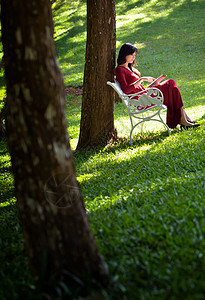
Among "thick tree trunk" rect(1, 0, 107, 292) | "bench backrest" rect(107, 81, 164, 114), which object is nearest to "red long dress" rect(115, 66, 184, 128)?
"bench backrest" rect(107, 81, 164, 114)

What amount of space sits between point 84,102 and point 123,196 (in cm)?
334

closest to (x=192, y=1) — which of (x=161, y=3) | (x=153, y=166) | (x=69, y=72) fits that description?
(x=161, y=3)

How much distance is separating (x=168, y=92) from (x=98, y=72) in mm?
1548

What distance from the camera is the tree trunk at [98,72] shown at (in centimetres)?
719

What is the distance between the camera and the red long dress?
25.1ft

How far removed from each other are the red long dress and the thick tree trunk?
5001 millimetres

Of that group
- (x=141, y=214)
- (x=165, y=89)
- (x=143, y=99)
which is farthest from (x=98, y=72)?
(x=141, y=214)

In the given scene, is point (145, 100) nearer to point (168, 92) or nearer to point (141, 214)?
point (168, 92)

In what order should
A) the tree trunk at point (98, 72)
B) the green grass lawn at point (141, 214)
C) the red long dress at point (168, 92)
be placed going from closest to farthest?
1. the green grass lawn at point (141, 214)
2. the tree trunk at point (98, 72)
3. the red long dress at point (168, 92)

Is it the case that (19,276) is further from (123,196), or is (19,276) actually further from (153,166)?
(153,166)

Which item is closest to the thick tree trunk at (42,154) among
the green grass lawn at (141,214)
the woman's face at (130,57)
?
the green grass lawn at (141,214)

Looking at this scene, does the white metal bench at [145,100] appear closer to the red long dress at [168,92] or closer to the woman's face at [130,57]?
the red long dress at [168,92]

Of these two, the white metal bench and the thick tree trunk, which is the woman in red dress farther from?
the thick tree trunk

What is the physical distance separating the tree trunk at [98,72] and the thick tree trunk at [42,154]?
4.66 metres
